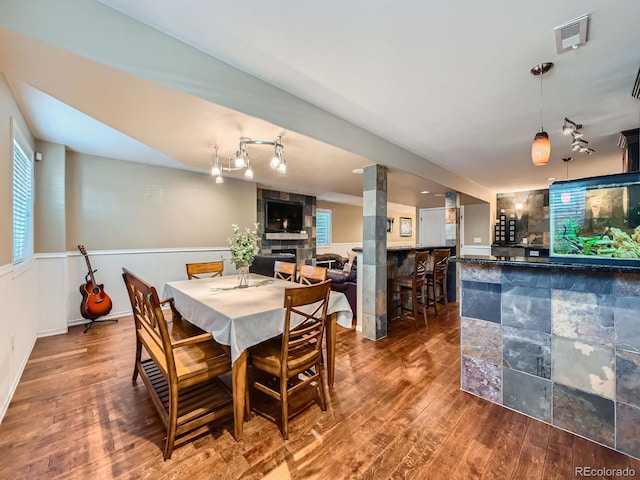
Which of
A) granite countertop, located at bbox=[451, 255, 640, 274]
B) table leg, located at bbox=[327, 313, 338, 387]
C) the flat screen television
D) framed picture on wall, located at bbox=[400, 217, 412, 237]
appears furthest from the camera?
framed picture on wall, located at bbox=[400, 217, 412, 237]

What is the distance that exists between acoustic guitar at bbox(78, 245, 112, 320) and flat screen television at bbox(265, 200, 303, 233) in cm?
331

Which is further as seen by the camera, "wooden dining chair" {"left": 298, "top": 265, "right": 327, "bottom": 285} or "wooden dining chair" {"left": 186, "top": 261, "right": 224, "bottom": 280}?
"wooden dining chair" {"left": 186, "top": 261, "right": 224, "bottom": 280}

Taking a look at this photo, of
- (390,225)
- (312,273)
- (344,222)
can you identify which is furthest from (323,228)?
(312,273)

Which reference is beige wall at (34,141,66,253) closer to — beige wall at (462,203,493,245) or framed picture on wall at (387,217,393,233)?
beige wall at (462,203,493,245)

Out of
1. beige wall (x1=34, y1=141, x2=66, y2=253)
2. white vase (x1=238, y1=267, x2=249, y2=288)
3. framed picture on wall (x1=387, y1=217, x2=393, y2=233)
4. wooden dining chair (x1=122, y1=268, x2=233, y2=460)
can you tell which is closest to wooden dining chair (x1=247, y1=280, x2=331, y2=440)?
wooden dining chair (x1=122, y1=268, x2=233, y2=460)

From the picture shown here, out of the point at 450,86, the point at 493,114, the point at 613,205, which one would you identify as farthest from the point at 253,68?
the point at 613,205

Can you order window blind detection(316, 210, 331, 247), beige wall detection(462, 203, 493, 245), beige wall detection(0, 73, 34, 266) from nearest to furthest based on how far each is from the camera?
beige wall detection(0, 73, 34, 266)
beige wall detection(462, 203, 493, 245)
window blind detection(316, 210, 331, 247)

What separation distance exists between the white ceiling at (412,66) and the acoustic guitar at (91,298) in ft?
5.86

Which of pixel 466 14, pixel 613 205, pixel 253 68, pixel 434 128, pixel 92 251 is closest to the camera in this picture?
pixel 466 14

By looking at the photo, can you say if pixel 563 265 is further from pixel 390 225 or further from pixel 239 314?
pixel 390 225

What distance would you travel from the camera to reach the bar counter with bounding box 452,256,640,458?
1.62 m

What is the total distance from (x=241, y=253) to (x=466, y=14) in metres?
2.23

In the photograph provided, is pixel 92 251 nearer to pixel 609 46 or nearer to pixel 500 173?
pixel 609 46

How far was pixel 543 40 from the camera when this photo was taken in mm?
1687
